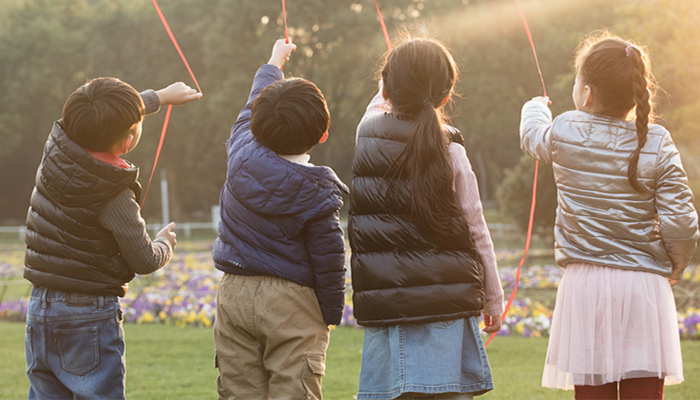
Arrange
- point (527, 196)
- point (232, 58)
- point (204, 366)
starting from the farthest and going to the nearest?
point (232, 58) < point (527, 196) < point (204, 366)

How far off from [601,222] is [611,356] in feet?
1.39

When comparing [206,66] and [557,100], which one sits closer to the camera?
[557,100]

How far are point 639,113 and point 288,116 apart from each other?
1.09 m

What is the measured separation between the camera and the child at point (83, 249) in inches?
90.9

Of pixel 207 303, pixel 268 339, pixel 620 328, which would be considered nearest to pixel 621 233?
pixel 620 328

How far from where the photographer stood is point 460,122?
934 inches

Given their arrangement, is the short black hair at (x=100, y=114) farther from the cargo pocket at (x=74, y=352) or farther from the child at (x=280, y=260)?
the cargo pocket at (x=74, y=352)

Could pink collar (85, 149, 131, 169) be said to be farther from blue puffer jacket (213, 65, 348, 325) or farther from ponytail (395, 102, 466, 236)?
ponytail (395, 102, 466, 236)

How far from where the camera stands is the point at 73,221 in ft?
7.63

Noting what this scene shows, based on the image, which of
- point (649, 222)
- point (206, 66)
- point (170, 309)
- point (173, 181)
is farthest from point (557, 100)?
point (649, 222)

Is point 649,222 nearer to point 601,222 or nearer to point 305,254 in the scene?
point 601,222

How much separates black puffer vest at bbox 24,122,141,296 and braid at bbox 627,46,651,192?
1563 millimetres

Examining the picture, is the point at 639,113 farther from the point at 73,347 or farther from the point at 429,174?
the point at 73,347

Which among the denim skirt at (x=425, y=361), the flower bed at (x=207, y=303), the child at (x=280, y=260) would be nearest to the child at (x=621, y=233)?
the denim skirt at (x=425, y=361)
